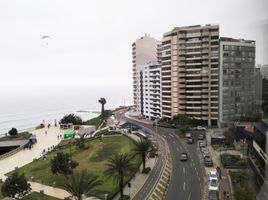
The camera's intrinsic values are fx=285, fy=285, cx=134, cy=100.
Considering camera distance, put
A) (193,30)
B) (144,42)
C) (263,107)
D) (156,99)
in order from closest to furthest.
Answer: (263,107) → (193,30) → (156,99) → (144,42)

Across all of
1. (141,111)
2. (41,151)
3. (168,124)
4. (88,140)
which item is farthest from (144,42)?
(41,151)

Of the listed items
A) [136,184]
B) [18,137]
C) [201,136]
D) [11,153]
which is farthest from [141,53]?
[136,184]

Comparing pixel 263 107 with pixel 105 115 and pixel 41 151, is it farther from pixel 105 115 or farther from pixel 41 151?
pixel 105 115

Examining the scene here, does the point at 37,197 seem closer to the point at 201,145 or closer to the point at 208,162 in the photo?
the point at 208,162

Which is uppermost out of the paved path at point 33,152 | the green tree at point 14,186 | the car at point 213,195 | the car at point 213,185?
the green tree at point 14,186

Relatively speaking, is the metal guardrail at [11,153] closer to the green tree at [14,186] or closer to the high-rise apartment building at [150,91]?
the green tree at [14,186]

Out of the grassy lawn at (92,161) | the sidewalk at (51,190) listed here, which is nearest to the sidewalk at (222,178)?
the grassy lawn at (92,161)
